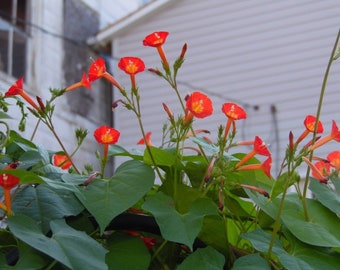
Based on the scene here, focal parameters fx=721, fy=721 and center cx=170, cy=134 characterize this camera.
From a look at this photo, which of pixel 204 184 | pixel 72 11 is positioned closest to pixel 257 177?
pixel 204 184

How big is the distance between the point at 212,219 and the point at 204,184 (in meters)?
0.05

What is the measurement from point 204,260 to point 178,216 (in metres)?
0.06

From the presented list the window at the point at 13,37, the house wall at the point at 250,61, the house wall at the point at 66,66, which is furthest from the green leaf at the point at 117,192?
the house wall at the point at 250,61

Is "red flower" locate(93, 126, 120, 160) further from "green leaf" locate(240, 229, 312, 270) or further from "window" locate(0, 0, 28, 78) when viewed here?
"window" locate(0, 0, 28, 78)

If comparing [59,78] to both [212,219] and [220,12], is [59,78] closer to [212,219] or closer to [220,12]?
[220,12]

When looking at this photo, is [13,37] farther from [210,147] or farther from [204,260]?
[204,260]

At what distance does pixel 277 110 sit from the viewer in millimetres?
7684

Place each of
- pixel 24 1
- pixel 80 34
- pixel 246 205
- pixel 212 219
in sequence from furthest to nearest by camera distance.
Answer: pixel 80 34 → pixel 24 1 → pixel 246 205 → pixel 212 219

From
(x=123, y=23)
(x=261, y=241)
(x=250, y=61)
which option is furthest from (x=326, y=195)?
(x=123, y=23)

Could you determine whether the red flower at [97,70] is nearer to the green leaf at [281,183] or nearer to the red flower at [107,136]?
the red flower at [107,136]

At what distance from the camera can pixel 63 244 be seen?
75 centimetres

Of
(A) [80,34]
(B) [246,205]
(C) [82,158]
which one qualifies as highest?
(A) [80,34]

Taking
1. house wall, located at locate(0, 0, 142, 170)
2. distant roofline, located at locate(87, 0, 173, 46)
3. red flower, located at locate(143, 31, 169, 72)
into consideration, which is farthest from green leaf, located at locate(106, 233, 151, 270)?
distant roofline, located at locate(87, 0, 173, 46)

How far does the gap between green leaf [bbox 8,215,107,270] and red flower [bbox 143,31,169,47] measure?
0.41 m
